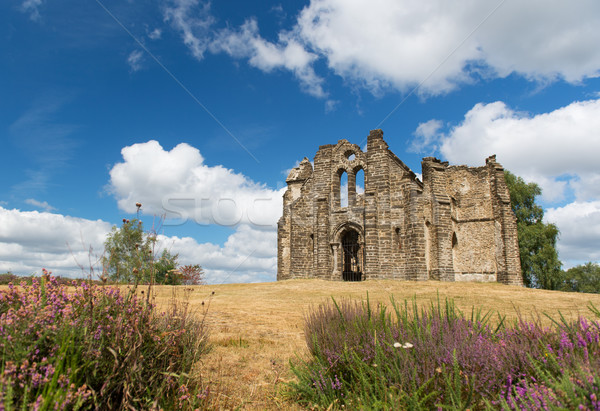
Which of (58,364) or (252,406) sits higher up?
(58,364)

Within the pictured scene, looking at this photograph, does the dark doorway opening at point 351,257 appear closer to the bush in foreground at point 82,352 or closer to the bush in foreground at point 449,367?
the bush in foreground at point 449,367

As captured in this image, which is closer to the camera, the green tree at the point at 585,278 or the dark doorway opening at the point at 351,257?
the dark doorway opening at the point at 351,257

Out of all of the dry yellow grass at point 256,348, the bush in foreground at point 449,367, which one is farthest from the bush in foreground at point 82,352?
the bush in foreground at point 449,367

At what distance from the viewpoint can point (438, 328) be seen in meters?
3.87

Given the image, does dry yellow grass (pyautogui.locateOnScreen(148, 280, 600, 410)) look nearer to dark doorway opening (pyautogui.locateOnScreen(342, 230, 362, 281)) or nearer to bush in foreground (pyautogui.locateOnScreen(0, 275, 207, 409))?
bush in foreground (pyautogui.locateOnScreen(0, 275, 207, 409))

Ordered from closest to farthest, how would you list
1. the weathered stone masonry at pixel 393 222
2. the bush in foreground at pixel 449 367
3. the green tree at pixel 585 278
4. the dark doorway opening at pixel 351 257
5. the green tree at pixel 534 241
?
1. the bush in foreground at pixel 449 367
2. the weathered stone masonry at pixel 393 222
3. the dark doorway opening at pixel 351 257
4. the green tree at pixel 534 241
5. the green tree at pixel 585 278

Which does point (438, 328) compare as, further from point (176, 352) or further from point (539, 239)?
point (539, 239)

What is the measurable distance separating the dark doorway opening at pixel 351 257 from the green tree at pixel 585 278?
3558 centimetres

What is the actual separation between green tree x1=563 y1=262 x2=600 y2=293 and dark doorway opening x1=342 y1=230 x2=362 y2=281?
35581mm

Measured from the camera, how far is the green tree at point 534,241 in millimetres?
28297

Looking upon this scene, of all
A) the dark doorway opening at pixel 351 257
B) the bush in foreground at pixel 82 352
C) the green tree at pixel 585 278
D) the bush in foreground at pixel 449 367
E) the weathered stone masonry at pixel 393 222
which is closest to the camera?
the bush in foreground at pixel 82 352

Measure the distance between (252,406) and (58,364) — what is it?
2.07 m

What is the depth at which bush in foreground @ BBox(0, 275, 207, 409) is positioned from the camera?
2.31 m

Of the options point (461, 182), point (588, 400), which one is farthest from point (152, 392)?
point (461, 182)
